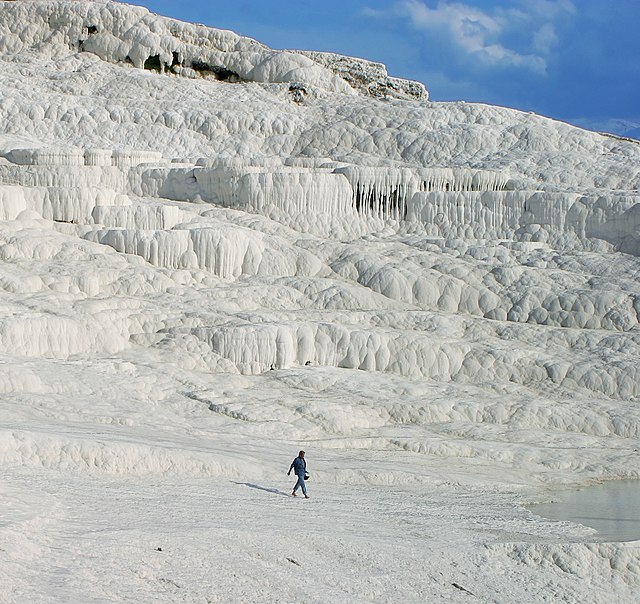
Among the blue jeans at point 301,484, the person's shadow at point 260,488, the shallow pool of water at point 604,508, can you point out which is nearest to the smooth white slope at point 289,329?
the person's shadow at point 260,488

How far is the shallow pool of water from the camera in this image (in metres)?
15.7

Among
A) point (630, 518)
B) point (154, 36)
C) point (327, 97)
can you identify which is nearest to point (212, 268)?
point (630, 518)

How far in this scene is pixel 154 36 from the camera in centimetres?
4453

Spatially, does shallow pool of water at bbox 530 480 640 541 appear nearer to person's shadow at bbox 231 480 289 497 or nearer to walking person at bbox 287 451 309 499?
walking person at bbox 287 451 309 499

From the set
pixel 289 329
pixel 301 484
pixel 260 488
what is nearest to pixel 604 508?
pixel 301 484

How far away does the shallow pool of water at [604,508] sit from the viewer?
51.4ft

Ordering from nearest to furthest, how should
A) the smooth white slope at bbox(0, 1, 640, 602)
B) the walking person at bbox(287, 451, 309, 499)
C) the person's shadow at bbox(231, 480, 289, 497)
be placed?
the smooth white slope at bbox(0, 1, 640, 602), the walking person at bbox(287, 451, 309, 499), the person's shadow at bbox(231, 480, 289, 497)

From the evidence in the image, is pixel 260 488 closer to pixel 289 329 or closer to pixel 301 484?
pixel 301 484

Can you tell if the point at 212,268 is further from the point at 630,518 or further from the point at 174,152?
the point at 630,518

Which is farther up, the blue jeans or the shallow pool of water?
the blue jeans

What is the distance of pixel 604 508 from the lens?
17469 mm

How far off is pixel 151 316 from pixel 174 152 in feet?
50.6

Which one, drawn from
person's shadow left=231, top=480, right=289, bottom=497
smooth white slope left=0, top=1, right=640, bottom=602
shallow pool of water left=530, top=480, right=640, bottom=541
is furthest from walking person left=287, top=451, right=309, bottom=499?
shallow pool of water left=530, top=480, right=640, bottom=541

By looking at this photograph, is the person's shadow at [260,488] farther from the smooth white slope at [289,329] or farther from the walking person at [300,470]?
the walking person at [300,470]
